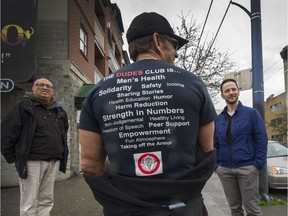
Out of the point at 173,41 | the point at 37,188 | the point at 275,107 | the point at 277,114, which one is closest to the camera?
the point at 173,41

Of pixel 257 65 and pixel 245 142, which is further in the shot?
pixel 257 65

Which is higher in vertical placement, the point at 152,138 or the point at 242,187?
the point at 152,138

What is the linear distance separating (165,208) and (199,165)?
0.92 ft

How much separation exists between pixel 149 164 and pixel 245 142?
2.50 m

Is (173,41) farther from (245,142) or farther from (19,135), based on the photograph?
(19,135)

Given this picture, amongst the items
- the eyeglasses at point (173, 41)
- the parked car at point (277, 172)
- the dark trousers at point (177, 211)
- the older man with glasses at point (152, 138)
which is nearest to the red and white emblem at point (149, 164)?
the older man with glasses at point (152, 138)

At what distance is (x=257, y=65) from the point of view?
631 centimetres

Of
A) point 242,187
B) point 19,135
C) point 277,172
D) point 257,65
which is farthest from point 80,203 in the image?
point 277,172

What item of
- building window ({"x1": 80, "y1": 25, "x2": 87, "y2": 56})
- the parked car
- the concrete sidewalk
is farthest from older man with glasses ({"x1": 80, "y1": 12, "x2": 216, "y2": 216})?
building window ({"x1": 80, "y1": 25, "x2": 87, "y2": 56})

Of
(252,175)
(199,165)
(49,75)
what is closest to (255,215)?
(252,175)


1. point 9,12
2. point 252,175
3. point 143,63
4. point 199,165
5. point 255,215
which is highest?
point 9,12

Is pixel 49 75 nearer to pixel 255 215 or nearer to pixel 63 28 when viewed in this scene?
pixel 63 28

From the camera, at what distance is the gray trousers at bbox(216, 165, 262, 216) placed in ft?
12.0

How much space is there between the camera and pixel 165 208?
5.09ft
